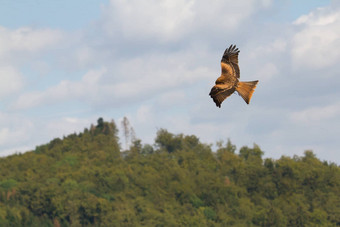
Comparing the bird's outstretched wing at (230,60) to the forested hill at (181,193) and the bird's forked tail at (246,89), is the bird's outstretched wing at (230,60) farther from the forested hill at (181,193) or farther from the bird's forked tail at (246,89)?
the forested hill at (181,193)

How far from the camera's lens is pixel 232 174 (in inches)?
7146

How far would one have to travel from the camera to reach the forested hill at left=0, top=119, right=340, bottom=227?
15750 cm

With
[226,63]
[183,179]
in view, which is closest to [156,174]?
[183,179]

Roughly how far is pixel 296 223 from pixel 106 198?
144 feet

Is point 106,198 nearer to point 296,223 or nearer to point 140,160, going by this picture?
point 140,160

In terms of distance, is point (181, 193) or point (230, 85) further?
point (181, 193)

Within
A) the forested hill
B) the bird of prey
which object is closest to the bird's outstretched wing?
the bird of prey

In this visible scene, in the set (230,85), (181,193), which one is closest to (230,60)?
(230,85)

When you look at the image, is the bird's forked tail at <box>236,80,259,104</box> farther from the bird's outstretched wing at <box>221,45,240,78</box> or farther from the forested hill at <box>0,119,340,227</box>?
the forested hill at <box>0,119,340,227</box>

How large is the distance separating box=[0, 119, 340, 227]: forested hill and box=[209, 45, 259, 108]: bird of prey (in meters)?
137

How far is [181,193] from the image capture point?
565 feet

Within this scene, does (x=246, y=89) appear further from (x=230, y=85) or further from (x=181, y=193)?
(x=181, y=193)

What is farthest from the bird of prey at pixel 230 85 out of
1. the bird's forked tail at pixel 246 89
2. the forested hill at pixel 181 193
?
the forested hill at pixel 181 193

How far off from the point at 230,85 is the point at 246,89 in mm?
461
